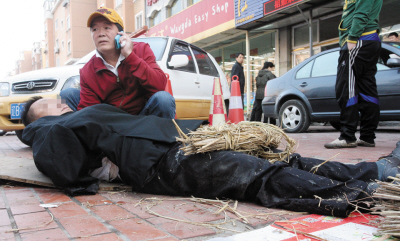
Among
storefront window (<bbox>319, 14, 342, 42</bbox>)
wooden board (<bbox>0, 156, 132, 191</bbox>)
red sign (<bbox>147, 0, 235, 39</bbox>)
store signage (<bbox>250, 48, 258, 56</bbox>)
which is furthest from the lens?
store signage (<bbox>250, 48, 258, 56</bbox>)

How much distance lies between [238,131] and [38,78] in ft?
11.6

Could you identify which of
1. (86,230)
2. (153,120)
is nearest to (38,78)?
(153,120)

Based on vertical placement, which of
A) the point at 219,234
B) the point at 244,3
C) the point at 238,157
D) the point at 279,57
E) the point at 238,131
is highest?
the point at 244,3

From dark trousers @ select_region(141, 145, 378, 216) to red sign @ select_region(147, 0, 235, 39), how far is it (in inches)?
433

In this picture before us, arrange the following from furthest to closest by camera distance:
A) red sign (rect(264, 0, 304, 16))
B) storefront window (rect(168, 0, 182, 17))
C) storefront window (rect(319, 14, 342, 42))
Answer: storefront window (rect(168, 0, 182, 17)), storefront window (rect(319, 14, 342, 42)), red sign (rect(264, 0, 304, 16))

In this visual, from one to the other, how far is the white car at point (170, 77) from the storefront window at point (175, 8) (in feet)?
37.8

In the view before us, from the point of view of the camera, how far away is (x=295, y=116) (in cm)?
666

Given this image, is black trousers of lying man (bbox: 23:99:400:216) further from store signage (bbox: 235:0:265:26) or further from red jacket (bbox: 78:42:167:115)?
store signage (bbox: 235:0:265:26)

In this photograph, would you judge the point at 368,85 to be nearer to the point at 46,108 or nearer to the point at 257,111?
the point at 46,108

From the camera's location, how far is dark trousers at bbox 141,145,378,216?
1.59 meters

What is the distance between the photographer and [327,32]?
10227 millimetres

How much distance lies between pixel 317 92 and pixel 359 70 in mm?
2517

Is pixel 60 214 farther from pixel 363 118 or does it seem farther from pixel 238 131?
pixel 363 118

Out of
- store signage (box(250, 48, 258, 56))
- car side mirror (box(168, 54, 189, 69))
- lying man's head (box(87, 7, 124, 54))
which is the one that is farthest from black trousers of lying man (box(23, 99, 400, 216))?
store signage (box(250, 48, 258, 56))
